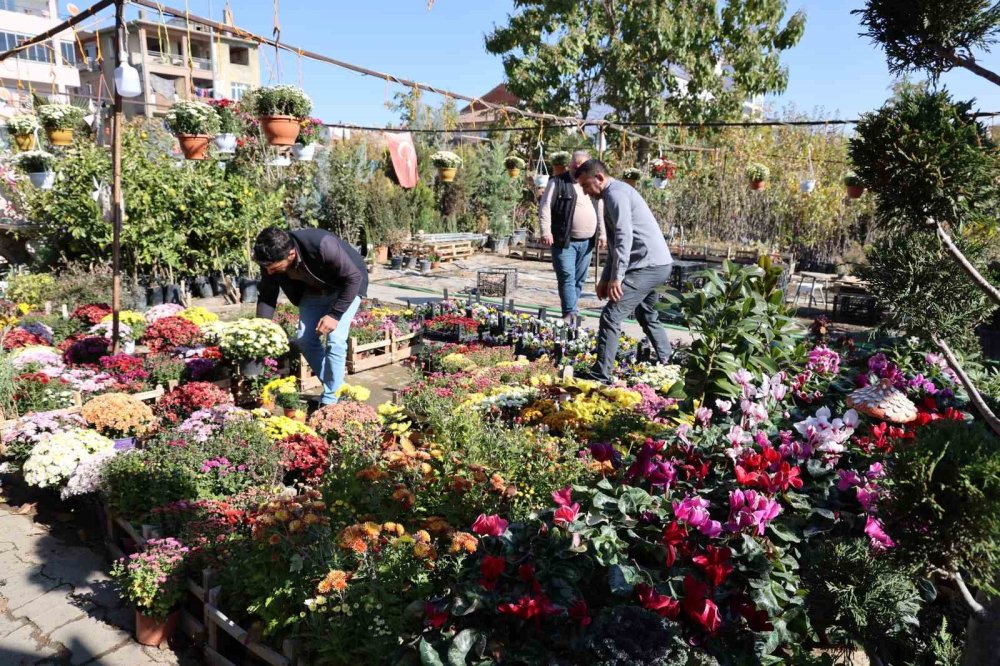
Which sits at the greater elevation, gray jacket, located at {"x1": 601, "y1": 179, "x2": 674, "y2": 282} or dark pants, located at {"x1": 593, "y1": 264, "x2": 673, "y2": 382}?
gray jacket, located at {"x1": 601, "y1": 179, "x2": 674, "y2": 282}

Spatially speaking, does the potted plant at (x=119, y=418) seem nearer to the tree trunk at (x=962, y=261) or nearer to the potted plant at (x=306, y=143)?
the tree trunk at (x=962, y=261)

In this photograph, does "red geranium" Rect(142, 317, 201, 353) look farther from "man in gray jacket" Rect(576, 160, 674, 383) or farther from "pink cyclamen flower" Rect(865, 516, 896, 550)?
"pink cyclamen flower" Rect(865, 516, 896, 550)

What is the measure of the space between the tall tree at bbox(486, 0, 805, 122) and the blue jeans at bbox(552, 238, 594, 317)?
39.4 ft

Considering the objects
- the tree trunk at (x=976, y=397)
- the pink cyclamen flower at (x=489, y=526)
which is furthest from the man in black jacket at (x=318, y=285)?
the tree trunk at (x=976, y=397)

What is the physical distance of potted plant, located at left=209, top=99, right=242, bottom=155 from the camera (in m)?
7.90

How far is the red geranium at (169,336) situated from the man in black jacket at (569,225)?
3204 mm

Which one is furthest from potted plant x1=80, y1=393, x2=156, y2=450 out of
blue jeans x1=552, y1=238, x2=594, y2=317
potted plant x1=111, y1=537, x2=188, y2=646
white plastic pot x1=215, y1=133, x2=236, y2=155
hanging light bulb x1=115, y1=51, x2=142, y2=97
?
white plastic pot x1=215, y1=133, x2=236, y2=155

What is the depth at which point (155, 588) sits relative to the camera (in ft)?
8.48

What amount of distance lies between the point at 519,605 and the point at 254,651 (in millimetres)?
1180

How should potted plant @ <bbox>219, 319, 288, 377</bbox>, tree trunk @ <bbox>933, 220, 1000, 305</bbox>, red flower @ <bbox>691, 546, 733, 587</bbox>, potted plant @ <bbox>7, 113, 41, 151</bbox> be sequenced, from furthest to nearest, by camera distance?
potted plant @ <bbox>7, 113, 41, 151</bbox>, potted plant @ <bbox>219, 319, 288, 377</bbox>, red flower @ <bbox>691, 546, 733, 587</bbox>, tree trunk @ <bbox>933, 220, 1000, 305</bbox>

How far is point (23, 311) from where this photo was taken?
6746 mm

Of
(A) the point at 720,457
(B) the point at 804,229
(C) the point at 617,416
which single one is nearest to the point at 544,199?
(C) the point at 617,416

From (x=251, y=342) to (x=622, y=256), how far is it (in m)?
2.80

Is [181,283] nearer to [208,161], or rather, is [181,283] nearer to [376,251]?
[208,161]
